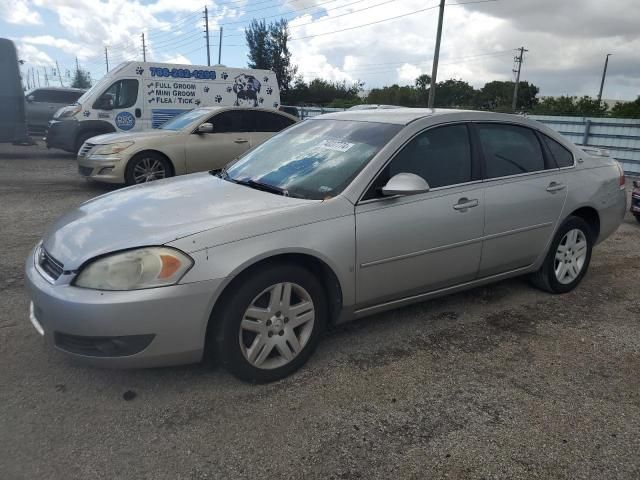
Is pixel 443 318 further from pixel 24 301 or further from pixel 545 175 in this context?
pixel 24 301

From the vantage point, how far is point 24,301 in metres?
3.93

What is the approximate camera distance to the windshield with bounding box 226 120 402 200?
3.29 meters

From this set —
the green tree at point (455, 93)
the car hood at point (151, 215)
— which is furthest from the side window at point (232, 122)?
the green tree at point (455, 93)

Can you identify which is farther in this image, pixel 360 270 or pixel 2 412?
pixel 360 270

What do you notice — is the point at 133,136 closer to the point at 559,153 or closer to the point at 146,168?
the point at 146,168

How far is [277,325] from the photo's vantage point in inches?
114

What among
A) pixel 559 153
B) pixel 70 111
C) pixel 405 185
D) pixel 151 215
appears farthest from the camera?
pixel 70 111

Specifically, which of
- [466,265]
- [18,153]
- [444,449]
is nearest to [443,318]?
[466,265]

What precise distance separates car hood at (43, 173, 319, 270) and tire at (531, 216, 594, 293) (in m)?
2.36

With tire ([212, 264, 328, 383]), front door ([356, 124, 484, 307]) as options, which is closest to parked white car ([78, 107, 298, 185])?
front door ([356, 124, 484, 307])

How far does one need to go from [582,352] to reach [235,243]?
2.44m

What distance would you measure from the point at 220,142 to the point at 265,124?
101 cm

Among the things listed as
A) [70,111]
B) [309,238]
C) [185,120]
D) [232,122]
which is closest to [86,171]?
[185,120]

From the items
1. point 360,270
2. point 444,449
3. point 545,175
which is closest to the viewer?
point 444,449
